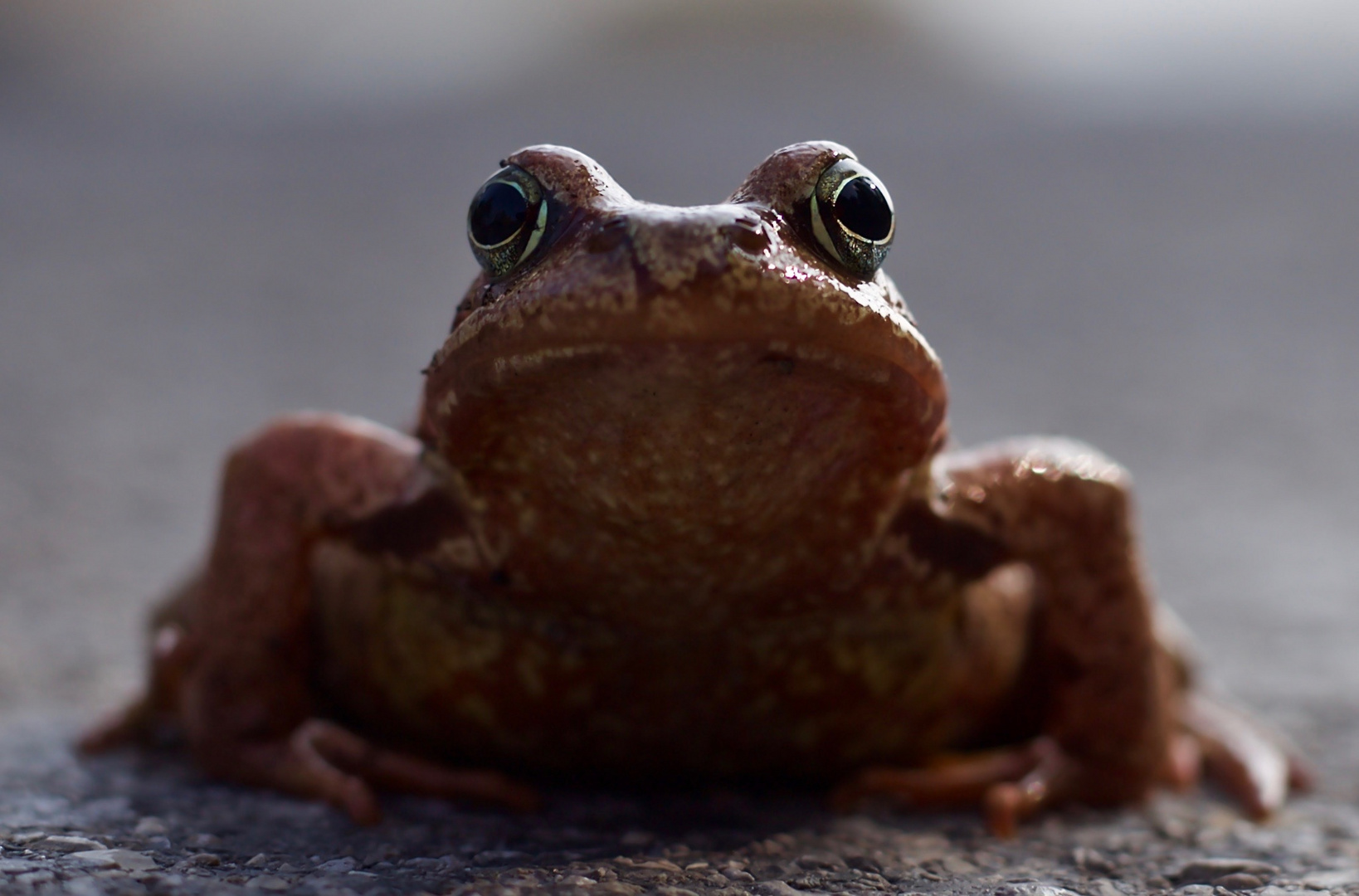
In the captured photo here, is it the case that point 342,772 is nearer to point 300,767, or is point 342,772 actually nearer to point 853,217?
point 300,767

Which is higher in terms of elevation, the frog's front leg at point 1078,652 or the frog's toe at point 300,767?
the frog's front leg at point 1078,652

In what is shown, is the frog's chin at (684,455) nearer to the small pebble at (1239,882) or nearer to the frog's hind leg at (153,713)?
the small pebble at (1239,882)

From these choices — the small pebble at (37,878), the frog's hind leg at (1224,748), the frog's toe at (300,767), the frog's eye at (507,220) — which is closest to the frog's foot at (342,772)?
the frog's toe at (300,767)

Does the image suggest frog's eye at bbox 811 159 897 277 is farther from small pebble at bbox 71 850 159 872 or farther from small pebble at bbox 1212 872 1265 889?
small pebble at bbox 71 850 159 872

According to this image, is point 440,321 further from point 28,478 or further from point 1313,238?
point 1313,238

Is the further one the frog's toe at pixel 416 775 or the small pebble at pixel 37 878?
the frog's toe at pixel 416 775

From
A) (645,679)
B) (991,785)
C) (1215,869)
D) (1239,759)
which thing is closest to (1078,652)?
(991,785)

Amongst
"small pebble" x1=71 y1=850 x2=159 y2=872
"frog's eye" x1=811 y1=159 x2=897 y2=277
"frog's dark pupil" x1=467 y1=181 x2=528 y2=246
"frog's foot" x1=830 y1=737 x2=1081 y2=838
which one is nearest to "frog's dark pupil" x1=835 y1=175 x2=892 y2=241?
"frog's eye" x1=811 y1=159 x2=897 y2=277
